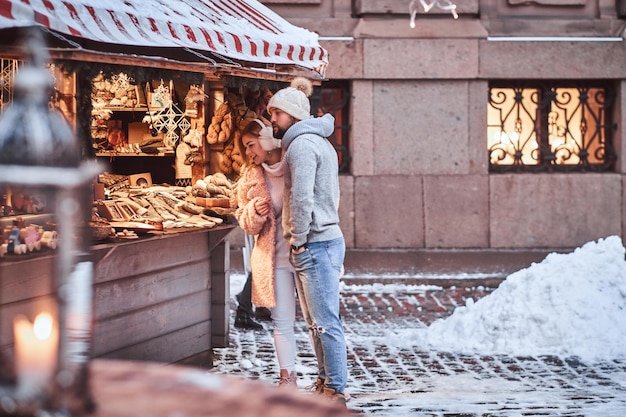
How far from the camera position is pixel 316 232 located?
20.0 feet

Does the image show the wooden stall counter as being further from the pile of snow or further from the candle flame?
the pile of snow

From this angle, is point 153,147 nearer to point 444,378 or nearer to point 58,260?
point 444,378

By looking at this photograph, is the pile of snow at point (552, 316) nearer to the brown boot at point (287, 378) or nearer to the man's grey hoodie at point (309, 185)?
the brown boot at point (287, 378)

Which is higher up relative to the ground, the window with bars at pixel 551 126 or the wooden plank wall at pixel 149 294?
the window with bars at pixel 551 126

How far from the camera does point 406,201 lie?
12953mm

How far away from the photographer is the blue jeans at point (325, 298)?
20.0 ft

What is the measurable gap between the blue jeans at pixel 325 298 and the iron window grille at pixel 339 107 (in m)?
6.95

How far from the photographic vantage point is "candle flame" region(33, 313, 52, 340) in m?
2.07

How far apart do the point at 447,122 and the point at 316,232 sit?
7.21 m

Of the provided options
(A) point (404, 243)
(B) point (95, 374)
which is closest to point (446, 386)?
(B) point (95, 374)

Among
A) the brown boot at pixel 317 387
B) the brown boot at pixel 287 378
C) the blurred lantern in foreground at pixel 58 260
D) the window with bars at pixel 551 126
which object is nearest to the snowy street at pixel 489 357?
the brown boot at pixel 317 387

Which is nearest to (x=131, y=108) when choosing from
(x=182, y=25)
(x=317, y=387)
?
(x=182, y=25)

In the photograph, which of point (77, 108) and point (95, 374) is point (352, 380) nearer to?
point (77, 108)

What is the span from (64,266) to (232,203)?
5397 mm
